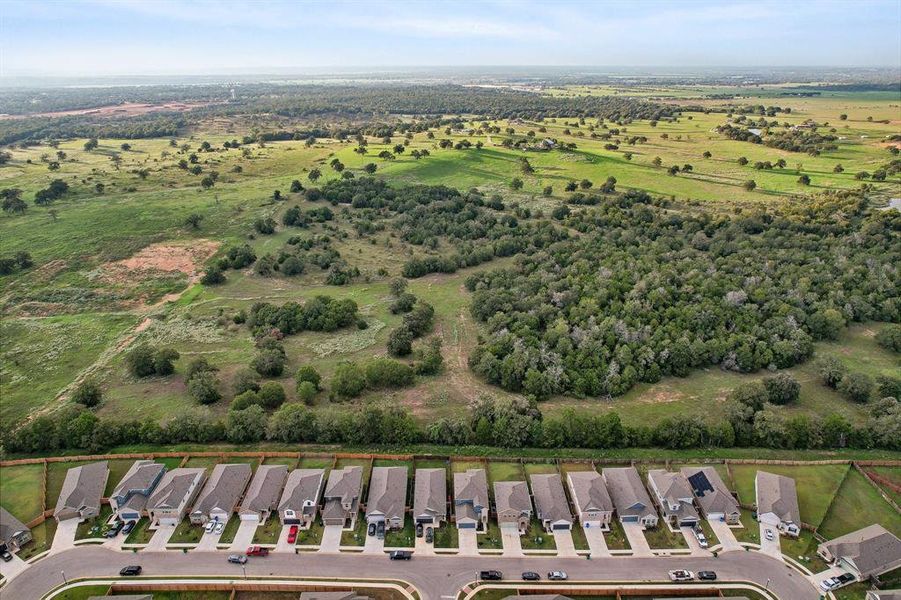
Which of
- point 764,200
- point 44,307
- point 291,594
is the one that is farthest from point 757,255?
point 44,307

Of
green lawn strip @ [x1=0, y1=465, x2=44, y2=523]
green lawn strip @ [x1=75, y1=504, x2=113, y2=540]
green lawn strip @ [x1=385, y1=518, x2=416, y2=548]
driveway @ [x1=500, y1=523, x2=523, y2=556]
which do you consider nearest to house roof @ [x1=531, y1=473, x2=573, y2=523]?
driveway @ [x1=500, y1=523, x2=523, y2=556]

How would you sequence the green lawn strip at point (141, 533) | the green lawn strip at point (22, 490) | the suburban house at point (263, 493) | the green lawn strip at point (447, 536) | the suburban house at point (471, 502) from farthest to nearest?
the green lawn strip at point (22, 490) < the suburban house at point (263, 493) < the suburban house at point (471, 502) < the green lawn strip at point (141, 533) < the green lawn strip at point (447, 536)

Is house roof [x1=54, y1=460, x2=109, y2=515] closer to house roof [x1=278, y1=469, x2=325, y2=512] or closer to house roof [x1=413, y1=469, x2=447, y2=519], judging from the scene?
house roof [x1=278, y1=469, x2=325, y2=512]

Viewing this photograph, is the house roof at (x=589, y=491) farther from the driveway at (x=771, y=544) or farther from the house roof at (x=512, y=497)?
the driveway at (x=771, y=544)

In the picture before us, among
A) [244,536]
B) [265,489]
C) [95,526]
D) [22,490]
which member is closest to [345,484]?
[265,489]

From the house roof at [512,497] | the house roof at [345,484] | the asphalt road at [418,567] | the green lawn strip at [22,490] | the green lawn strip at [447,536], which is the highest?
the house roof at [345,484]

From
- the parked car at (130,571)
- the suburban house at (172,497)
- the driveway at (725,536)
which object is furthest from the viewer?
the suburban house at (172,497)

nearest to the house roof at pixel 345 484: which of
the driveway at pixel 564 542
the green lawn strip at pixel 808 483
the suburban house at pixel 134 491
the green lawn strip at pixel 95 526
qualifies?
the suburban house at pixel 134 491
